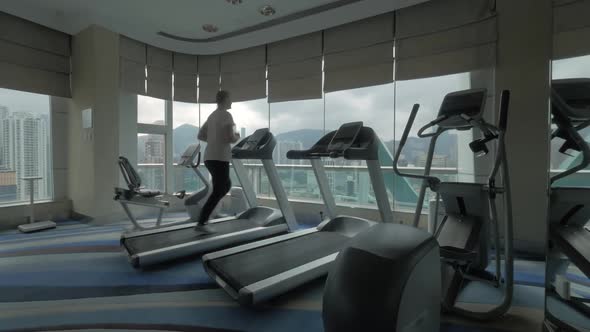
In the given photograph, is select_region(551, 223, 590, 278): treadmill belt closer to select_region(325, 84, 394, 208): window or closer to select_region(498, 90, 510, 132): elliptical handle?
select_region(498, 90, 510, 132): elliptical handle

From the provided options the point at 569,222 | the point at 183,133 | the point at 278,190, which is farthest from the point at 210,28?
the point at 569,222

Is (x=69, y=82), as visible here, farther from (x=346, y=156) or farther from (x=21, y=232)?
(x=346, y=156)

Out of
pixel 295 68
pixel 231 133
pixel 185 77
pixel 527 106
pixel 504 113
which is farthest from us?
pixel 185 77

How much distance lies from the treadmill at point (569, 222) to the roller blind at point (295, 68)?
140 inches

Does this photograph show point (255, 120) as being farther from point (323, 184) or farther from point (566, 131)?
point (566, 131)

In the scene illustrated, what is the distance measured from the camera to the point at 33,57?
432cm

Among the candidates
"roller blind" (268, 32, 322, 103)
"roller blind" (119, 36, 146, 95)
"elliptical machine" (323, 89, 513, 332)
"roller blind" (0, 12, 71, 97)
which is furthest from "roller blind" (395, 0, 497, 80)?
"roller blind" (0, 12, 71, 97)

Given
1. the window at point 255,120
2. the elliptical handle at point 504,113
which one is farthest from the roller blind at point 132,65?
the elliptical handle at point 504,113

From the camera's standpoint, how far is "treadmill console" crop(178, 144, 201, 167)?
4273 millimetres

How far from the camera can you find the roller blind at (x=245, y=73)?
17.2 ft

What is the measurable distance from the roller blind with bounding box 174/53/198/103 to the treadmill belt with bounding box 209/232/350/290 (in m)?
4.02

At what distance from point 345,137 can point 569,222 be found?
1.82 metres

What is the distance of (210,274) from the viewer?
94.7 inches

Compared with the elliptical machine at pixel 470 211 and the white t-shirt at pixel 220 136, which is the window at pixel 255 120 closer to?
the white t-shirt at pixel 220 136
